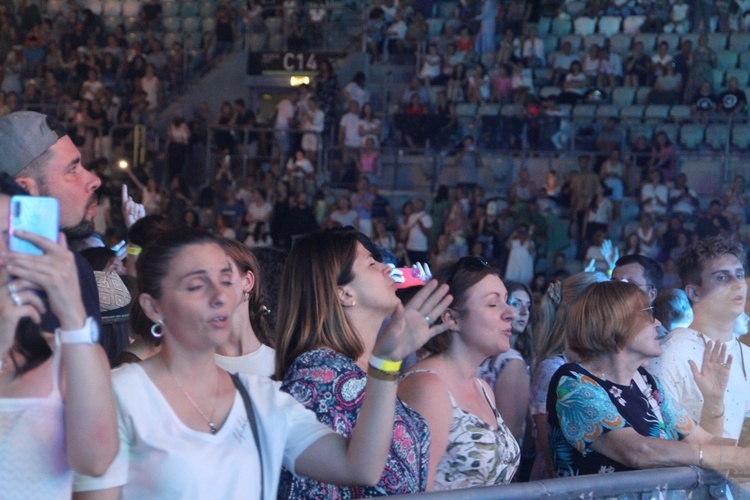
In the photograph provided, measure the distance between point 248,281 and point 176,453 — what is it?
4.77 feet

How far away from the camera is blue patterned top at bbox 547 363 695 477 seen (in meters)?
3.38

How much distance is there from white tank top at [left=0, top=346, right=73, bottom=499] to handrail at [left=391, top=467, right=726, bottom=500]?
2.41 ft

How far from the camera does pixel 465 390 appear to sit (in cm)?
332

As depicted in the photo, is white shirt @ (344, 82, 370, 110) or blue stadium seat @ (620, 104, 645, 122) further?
white shirt @ (344, 82, 370, 110)

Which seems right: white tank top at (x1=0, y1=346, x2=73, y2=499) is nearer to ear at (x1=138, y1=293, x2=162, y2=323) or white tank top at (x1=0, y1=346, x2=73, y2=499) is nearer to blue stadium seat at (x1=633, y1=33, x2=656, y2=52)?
ear at (x1=138, y1=293, x2=162, y2=323)

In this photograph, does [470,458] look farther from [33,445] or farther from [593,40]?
[593,40]

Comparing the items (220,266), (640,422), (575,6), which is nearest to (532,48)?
(575,6)

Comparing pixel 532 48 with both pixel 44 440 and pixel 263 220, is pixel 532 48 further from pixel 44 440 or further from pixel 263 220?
pixel 44 440

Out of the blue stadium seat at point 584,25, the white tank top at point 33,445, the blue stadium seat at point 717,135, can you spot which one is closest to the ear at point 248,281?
the white tank top at point 33,445

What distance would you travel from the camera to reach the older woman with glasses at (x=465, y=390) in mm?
3102

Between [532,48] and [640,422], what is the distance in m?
11.3

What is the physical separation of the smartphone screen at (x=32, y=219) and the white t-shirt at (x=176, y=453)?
0.42 m

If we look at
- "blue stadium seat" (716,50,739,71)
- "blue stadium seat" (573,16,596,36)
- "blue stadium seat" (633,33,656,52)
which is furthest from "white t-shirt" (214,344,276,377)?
"blue stadium seat" (573,16,596,36)

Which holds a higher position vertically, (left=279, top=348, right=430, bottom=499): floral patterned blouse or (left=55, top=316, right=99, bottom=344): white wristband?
(left=55, top=316, right=99, bottom=344): white wristband
